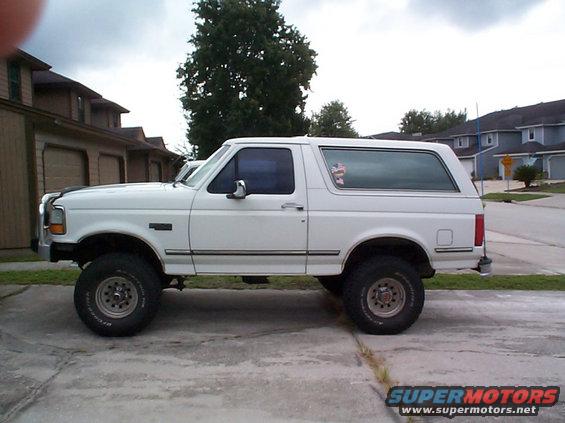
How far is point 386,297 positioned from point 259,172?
188 cm

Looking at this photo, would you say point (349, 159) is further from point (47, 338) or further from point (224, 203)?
point (47, 338)

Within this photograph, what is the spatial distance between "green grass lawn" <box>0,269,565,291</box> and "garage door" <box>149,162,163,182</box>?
709 inches

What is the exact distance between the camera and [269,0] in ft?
104

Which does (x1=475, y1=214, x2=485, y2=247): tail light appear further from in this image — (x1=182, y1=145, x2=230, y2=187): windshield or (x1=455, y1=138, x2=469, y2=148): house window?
(x1=455, y1=138, x2=469, y2=148): house window

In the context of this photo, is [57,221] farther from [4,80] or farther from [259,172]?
[4,80]

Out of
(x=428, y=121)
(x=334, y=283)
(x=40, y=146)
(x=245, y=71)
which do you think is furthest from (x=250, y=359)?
(x=428, y=121)

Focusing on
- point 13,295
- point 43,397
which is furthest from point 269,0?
point 43,397

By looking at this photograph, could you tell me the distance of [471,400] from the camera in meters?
3.94

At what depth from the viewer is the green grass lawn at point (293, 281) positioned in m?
7.68

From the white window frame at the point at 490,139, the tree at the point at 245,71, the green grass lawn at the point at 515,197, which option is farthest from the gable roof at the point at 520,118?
the tree at the point at 245,71

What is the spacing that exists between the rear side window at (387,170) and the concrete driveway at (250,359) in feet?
5.24

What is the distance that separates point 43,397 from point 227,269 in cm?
205

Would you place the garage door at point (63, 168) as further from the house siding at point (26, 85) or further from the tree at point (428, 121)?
the tree at point (428, 121)

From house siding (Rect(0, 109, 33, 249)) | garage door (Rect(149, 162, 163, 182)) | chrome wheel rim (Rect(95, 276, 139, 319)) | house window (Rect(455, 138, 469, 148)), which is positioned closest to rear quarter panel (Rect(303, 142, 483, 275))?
chrome wheel rim (Rect(95, 276, 139, 319))
